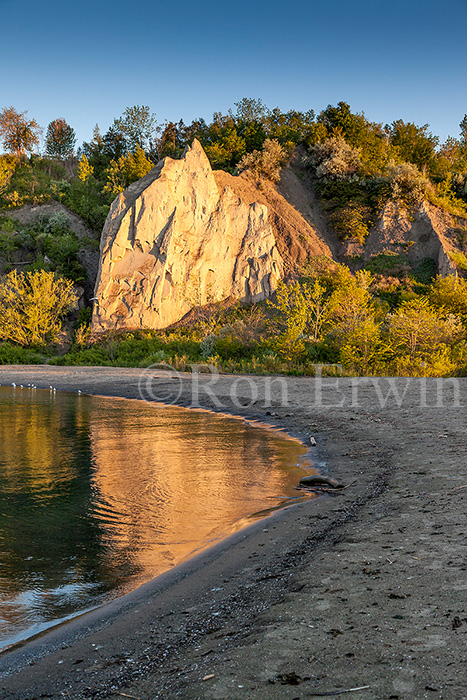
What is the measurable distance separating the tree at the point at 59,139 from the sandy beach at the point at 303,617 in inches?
3003

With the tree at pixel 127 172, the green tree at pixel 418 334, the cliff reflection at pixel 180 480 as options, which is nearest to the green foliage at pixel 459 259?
the green tree at pixel 418 334

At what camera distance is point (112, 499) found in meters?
8.08

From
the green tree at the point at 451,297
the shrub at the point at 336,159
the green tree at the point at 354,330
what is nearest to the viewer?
the green tree at the point at 354,330

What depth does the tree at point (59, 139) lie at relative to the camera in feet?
243

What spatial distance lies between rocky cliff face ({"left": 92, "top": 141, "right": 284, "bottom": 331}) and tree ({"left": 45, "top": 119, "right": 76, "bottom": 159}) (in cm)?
3663

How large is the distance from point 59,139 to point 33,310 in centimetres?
4657

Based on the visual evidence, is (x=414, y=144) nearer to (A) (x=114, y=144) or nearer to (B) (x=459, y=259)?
(B) (x=459, y=259)

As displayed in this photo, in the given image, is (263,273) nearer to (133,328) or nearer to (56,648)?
(133,328)

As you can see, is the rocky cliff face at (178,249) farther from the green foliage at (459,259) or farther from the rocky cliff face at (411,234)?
the green foliage at (459,259)

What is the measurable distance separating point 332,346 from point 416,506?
20196mm

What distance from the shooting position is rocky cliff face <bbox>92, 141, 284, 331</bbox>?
132 ft

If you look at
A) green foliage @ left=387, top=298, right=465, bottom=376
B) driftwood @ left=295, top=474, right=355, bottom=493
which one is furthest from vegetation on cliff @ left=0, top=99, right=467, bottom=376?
driftwood @ left=295, top=474, right=355, bottom=493

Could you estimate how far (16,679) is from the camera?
10.9ft

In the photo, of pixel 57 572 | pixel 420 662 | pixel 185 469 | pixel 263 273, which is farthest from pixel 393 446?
pixel 263 273
